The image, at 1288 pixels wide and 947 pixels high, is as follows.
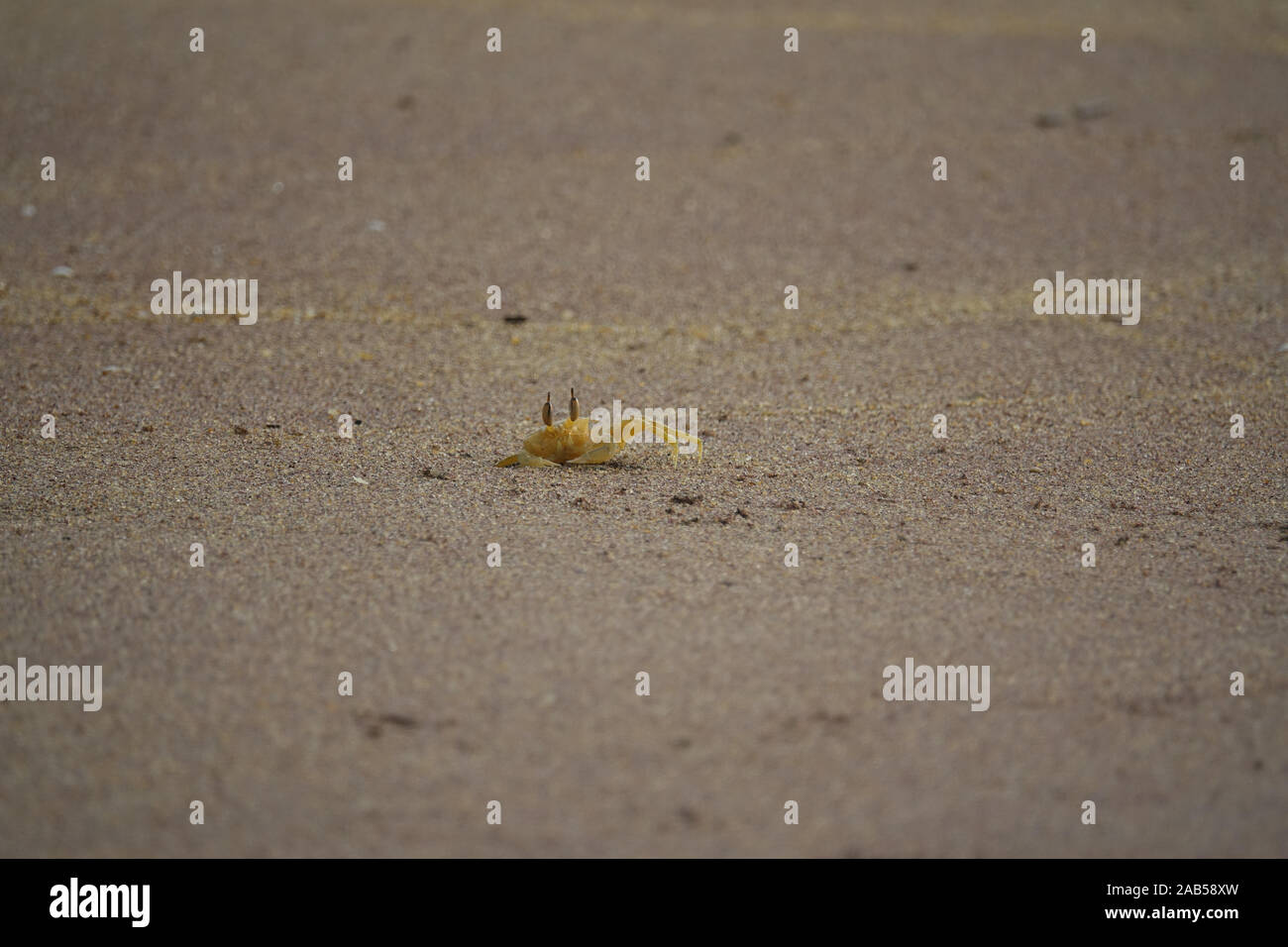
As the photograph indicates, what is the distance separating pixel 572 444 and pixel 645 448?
0.50 meters

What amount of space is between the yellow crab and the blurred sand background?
11 centimetres

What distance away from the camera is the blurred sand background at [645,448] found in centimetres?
330

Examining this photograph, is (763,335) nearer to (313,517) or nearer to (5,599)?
(313,517)

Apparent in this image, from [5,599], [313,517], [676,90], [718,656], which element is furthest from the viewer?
[676,90]

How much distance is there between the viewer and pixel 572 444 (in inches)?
213

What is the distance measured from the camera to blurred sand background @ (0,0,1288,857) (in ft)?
10.8

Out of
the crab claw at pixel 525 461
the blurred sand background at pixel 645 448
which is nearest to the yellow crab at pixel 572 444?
the crab claw at pixel 525 461

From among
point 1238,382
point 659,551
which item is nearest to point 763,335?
point 1238,382

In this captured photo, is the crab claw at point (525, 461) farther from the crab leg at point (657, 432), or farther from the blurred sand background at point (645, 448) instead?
the crab leg at point (657, 432)

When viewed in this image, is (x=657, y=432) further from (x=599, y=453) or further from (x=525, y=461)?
(x=525, y=461)

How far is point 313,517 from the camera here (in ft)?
15.8

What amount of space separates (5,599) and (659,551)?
2.35m

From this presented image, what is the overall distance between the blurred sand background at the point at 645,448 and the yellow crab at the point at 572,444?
11 cm

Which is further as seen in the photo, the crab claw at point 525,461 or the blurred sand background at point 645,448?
the crab claw at point 525,461
